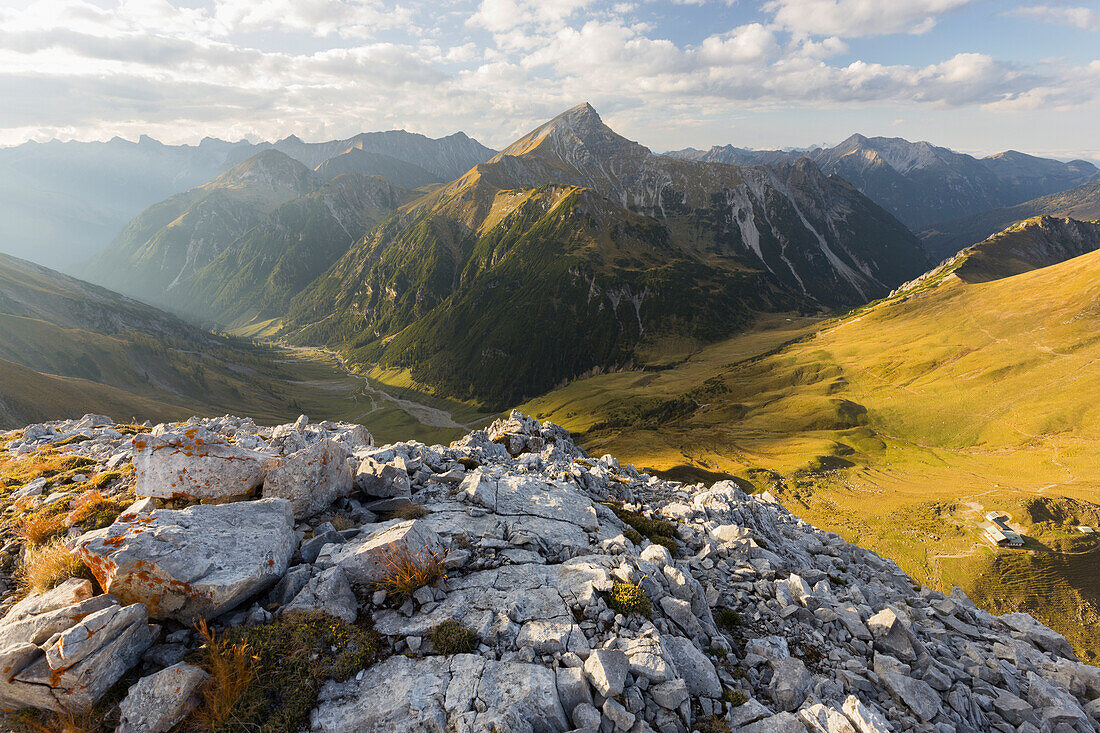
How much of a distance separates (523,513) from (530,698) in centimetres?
836

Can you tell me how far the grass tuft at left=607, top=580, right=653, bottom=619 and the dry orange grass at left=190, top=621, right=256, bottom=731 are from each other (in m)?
8.77

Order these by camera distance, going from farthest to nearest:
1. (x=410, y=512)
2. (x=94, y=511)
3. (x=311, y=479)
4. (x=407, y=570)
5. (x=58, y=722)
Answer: (x=410, y=512) → (x=311, y=479) → (x=94, y=511) → (x=407, y=570) → (x=58, y=722)

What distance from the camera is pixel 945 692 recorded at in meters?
13.0

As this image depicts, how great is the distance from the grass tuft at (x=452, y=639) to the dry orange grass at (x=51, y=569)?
28.1 ft

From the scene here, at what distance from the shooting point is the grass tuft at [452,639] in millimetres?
9992

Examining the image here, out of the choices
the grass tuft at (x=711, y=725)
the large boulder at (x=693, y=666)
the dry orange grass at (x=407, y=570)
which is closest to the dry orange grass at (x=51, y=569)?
the dry orange grass at (x=407, y=570)

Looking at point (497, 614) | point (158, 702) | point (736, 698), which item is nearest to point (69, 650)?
point (158, 702)

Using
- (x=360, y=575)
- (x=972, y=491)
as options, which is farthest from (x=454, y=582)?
(x=972, y=491)

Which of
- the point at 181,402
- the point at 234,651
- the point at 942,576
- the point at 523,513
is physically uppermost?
the point at 234,651

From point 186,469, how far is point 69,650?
6392 mm

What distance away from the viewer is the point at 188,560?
32.3 ft

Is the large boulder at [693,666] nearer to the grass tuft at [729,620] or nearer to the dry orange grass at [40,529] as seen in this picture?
the grass tuft at [729,620]

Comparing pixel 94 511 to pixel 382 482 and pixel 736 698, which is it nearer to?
pixel 382 482

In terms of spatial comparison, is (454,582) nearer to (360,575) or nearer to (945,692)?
(360,575)
